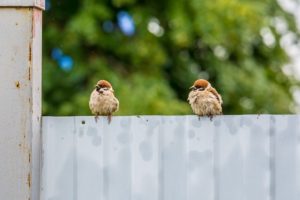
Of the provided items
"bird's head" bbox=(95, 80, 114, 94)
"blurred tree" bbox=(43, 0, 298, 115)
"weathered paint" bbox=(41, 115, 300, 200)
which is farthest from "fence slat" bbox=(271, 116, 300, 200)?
"blurred tree" bbox=(43, 0, 298, 115)

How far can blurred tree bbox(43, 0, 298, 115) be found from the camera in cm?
923

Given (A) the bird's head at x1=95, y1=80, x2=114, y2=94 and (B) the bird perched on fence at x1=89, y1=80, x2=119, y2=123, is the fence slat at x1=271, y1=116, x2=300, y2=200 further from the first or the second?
(A) the bird's head at x1=95, y1=80, x2=114, y2=94

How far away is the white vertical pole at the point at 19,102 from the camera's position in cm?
353

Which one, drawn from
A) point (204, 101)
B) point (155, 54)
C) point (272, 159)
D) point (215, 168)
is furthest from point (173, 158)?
point (155, 54)

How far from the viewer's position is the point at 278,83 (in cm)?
1095

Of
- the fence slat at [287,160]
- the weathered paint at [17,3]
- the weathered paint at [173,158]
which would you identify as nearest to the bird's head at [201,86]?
the weathered paint at [173,158]

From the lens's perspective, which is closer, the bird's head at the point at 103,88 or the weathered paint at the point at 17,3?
the weathered paint at the point at 17,3

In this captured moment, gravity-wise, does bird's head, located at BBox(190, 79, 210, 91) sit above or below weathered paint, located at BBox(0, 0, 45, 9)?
below

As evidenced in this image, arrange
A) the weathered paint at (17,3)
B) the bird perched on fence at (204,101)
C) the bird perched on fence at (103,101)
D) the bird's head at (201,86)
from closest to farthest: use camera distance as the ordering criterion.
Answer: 1. the weathered paint at (17,3)
2. the bird perched on fence at (204,101)
3. the bird perched on fence at (103,101)
4. the bird's head at (201,86)

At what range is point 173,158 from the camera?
3486mm

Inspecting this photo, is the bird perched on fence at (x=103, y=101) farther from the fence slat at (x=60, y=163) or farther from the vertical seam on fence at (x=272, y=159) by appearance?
the vertical seam on fence at (x=272, y=159)

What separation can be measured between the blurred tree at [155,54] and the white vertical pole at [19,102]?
5.02 meters

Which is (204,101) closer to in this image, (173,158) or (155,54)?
(173,158)

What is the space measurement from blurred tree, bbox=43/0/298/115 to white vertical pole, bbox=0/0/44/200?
5023 millimetres
